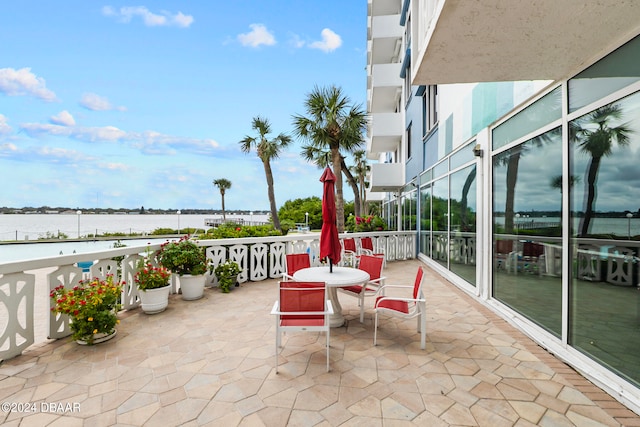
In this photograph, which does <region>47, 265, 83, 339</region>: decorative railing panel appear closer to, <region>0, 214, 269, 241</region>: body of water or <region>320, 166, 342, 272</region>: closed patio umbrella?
<region>320, 166, 342, 272</region>: closed patio umbrella

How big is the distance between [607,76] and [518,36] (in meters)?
1.02

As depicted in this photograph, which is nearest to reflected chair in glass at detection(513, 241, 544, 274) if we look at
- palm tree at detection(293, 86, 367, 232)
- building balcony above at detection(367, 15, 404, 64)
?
palm tree at detection(293, 86, 367, 232)

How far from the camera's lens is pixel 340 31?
40.7m

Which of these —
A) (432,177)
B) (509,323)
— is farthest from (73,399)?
(432,177)

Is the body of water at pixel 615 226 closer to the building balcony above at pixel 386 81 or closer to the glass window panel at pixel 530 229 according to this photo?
the glass window panel at pixel 530 229

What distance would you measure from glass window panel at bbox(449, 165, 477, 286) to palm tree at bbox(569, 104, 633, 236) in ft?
9.72

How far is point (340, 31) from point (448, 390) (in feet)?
152

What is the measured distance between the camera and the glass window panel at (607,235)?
2.61 metres

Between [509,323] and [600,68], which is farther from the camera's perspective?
[509,323]

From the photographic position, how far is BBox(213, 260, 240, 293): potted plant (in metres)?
6.43

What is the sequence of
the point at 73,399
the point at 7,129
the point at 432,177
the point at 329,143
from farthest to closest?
the point at 7,129
the point at 329,143
the point at 432,177
the point at 73,399

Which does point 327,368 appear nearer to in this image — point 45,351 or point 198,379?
point 198,379

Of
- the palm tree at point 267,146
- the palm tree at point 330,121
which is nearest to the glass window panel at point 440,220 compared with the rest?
the palm tree at point 330,121

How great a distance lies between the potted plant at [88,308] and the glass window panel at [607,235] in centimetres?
555
